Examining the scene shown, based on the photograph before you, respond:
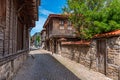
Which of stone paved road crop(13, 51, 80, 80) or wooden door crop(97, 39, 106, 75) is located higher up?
wooden door crop(97, 39, 106, 75)

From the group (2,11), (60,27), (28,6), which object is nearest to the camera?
(2,11)

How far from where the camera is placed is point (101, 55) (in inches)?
467

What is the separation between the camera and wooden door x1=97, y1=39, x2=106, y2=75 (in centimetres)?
1144

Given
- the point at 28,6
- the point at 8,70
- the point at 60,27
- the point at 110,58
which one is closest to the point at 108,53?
the point at 110,58

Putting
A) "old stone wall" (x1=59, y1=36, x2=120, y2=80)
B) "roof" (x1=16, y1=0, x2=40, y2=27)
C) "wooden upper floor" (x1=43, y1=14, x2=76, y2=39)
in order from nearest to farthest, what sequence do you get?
"old stone wall" (x1=59, y1=36, x2=120, y2=80), "roof" (x1=16, y1=0, x2=40, y2=27), "wooden upper floor" (x1=43, y1=14, x2=76, y2=39)

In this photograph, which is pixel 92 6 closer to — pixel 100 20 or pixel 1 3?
pixel 100 20

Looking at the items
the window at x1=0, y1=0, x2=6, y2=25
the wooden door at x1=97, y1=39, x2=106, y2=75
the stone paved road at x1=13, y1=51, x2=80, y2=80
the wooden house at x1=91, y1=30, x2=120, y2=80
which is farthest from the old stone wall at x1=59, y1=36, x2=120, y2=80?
the window at x1=0, y1=0, x2=6, y2=25

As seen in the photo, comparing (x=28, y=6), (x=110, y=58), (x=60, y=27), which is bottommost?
(x=110, y=58)

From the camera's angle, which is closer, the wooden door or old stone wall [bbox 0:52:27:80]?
old stone wall [bbox 0:52:27:80]

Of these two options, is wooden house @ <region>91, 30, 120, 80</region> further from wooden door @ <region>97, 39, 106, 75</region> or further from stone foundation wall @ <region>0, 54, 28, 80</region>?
stone foundation wall @ <region>0, 54, 28, 80</region>

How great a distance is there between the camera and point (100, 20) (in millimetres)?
13000

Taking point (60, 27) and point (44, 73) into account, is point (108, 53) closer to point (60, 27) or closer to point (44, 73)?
point (44, 73)

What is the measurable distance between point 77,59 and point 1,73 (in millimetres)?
11677

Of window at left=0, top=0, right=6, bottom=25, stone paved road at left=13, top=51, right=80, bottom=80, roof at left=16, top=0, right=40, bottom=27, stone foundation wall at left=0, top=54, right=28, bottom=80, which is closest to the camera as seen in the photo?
stone foundation wall at left=0, top=54, right=28, bottom=80
